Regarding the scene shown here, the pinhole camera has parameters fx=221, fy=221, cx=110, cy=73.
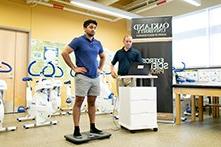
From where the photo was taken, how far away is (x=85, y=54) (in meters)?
3.05

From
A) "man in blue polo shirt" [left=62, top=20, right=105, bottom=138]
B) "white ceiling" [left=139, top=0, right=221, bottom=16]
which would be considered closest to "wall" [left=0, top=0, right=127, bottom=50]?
"white ceiling" [left=139, top=0, right=221, bottom=16]

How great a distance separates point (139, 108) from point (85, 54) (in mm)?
1261

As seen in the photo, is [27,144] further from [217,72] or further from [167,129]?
[217,72]

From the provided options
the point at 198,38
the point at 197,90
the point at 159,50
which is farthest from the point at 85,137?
the point at 198,38

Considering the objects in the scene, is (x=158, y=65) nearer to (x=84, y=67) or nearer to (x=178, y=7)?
(x=84, y=67)

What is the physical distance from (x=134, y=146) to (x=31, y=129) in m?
1.97

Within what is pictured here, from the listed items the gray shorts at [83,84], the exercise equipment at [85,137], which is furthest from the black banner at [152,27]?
the exercise equipment at [85,137]

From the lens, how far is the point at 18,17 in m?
6.07

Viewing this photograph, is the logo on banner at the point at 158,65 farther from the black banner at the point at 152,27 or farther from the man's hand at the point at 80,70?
the man's hand at the point at 80,70

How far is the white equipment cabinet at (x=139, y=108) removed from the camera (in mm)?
3518

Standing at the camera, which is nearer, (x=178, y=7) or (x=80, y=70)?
(x=80, y=70)

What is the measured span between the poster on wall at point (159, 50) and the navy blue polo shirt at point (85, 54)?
1729mm

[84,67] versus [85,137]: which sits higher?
[84,67]

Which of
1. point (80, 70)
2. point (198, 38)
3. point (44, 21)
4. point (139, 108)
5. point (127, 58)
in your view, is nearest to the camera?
point (80, 70)
